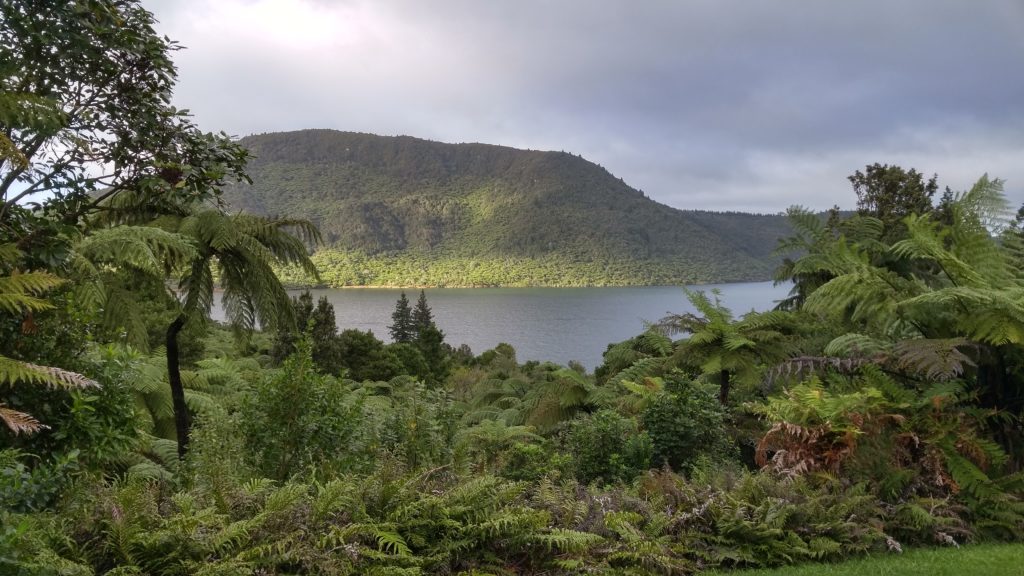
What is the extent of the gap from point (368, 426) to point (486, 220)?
15058 centimetres

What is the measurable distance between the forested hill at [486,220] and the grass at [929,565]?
355 ft

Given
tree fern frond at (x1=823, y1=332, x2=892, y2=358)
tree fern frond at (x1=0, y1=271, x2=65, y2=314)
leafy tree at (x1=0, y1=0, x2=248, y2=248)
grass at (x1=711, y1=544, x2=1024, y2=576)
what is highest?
leafy tree at (x1=0, y1=0, x2=248, y2=248)

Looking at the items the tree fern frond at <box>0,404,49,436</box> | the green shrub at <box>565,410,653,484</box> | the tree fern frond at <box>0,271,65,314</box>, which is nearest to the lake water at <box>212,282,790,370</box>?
the green shrub at <box>565,410,653,484</box>

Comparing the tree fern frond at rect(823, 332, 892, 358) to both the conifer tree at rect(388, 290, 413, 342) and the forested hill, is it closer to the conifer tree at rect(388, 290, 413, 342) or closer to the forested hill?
the conifer tree at rect(388, 290, 413, 342)

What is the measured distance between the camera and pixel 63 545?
8.20 feet

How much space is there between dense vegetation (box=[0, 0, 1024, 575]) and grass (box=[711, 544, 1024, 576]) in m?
0.14

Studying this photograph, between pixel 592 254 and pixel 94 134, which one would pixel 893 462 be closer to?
pixel 94 134

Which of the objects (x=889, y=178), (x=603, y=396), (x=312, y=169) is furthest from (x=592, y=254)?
(x=603, y=396)

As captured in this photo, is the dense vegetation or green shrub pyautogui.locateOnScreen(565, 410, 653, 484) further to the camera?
green shrub pyautogui.locateOnScreen(565, 410, 653, 484)

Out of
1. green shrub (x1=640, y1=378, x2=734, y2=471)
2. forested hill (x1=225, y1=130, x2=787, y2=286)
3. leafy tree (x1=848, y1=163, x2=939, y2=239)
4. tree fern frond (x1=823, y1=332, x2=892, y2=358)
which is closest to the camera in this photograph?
tree fern frond (x1=823, y1=332, x2=892, y2=358)

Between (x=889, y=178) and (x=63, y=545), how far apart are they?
17935 millimetres

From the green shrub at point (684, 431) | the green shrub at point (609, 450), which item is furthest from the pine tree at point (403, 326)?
the green shrub at point (684, 431)

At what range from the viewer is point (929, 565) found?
11.0 feet

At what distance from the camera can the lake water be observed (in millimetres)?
50094
